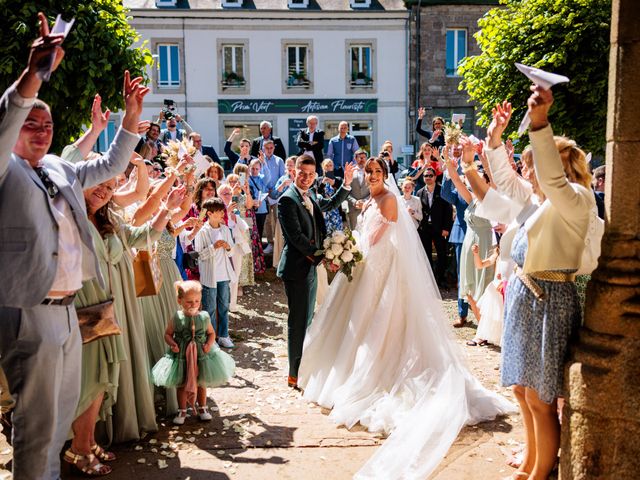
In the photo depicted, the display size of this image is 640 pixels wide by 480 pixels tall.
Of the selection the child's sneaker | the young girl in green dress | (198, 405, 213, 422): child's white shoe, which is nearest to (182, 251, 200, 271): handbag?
the child's sneaker

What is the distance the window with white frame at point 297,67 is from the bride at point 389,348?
74.6ft

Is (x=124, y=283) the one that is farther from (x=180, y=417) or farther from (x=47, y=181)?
(x=47, y=181)

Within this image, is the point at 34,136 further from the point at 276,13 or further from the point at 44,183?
the point at 276,13

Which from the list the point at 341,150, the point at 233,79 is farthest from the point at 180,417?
the point at 233,79

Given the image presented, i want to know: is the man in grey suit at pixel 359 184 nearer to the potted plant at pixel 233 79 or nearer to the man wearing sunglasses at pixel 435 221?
the man wearing sunglasses at pixel 435 221

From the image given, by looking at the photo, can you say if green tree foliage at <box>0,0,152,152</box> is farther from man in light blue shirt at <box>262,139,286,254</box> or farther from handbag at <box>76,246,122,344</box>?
handbag at <box>76,246,122,344</box>

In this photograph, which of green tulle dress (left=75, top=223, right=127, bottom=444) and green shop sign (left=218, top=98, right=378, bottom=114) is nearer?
green tulle dress (left=75, top=223, right=127, bottom=444)

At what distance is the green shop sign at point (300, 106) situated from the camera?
92.9 feet

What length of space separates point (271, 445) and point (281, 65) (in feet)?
82.5

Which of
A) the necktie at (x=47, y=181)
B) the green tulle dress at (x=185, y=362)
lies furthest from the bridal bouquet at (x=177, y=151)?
the necktie at (x=47, y=181)

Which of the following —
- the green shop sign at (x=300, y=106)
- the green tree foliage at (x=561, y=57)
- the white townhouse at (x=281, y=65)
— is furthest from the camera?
the green shop sign at (x=300, y=106)

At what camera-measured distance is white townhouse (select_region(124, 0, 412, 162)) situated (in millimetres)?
27766

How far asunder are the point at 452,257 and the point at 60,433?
9.82 meters

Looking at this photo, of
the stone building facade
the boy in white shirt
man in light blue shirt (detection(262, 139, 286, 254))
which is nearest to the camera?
the boy in white shirt
